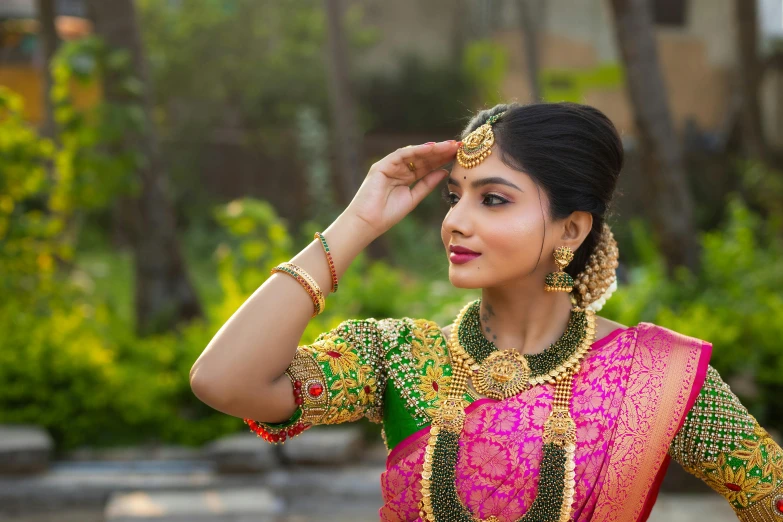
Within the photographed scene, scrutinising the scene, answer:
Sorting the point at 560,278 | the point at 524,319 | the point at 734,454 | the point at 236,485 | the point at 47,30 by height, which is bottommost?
the point at 236,485

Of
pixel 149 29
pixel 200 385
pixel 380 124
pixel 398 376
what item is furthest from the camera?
pixel 380 124

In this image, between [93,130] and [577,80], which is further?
[577,80]

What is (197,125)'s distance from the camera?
1659 cm

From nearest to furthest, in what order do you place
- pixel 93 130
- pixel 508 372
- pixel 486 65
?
pixel 508 372, pixel 93 130, pixel 486 65

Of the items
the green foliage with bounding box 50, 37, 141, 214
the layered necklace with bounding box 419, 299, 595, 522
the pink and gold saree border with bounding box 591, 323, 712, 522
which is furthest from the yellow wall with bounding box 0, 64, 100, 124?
the pink and gold saree border with bounding box 591, 323, 712, 522

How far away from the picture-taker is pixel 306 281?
6.87 feet

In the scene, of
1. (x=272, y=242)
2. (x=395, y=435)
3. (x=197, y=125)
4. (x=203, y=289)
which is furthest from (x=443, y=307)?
(x=197, y=125)

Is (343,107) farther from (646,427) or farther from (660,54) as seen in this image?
(660,54)

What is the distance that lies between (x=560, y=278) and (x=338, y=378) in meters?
0.59

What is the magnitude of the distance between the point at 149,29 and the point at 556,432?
15513 millimetres

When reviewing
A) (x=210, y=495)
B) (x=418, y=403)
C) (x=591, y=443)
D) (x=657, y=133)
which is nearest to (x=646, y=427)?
(x=591, y=443)

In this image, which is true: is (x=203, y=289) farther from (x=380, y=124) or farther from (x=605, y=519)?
(x=605, y=519)

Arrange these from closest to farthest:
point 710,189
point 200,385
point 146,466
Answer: point 200,385 < point 146,466 < point 710,189

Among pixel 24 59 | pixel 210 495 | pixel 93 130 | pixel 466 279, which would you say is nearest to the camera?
pixel 466 279
